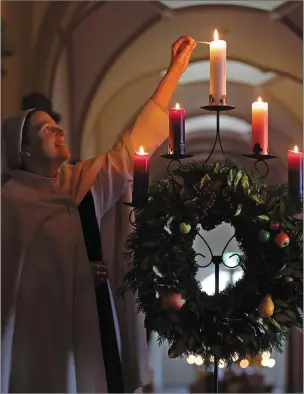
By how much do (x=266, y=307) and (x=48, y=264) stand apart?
490 millimetres

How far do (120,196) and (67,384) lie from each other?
0.45m

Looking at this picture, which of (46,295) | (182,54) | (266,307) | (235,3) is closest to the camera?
(266,307)

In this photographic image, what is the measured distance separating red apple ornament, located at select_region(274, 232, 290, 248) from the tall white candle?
30 cm

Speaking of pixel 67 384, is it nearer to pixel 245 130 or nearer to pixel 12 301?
pixel 12 301

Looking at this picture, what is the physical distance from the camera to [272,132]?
173cm

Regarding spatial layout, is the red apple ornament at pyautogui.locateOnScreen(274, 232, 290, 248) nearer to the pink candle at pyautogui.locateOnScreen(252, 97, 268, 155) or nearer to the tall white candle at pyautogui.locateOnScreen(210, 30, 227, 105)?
the pink candle at pyautogui.locateOnScreen(252, 97, 268, 155)

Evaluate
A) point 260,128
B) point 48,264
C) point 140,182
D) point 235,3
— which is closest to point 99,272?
point 48,264

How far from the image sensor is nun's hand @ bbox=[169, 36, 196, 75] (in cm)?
164

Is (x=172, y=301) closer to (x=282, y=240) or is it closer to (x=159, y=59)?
(x=282, y=240)

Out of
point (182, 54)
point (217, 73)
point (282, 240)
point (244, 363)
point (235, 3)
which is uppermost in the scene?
point (235, 3)

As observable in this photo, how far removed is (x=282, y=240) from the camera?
141 cm

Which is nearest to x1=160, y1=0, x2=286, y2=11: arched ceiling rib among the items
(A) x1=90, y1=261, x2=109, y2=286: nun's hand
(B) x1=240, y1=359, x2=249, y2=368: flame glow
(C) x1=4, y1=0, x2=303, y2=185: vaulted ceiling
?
(C) x1=4, y1=0, x2=303, y2=185: vaulted ceiling

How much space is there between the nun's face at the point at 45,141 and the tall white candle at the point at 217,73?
394mm

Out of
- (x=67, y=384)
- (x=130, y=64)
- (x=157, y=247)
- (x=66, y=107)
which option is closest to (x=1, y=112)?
(x=66, y=107)
